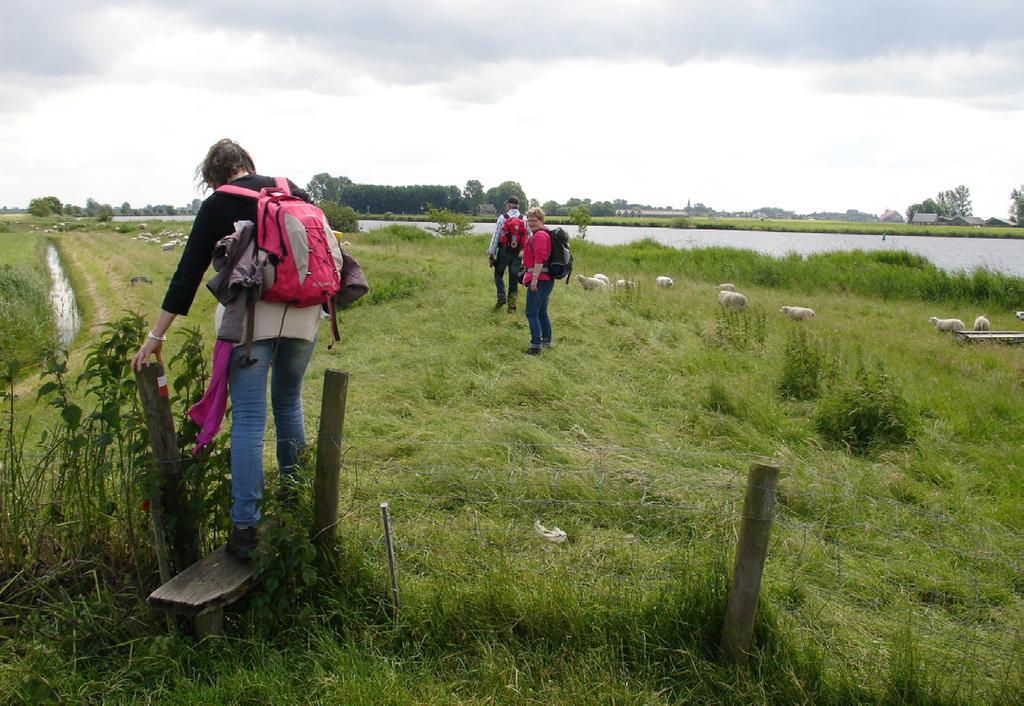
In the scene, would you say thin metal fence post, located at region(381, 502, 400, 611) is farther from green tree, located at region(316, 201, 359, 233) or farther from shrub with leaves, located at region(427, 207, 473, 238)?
green tree, located at region(316, 201, 359, 233)

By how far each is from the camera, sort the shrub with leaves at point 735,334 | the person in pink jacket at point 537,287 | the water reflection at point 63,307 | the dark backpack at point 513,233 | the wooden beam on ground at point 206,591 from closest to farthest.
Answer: the wooden beam on ground at point 206,591 < the person in pink jacket at point 537,287 < the shrub with leaves at point 735,334 < the dark backpack at point 513,233 < the water reflection at point 63,307

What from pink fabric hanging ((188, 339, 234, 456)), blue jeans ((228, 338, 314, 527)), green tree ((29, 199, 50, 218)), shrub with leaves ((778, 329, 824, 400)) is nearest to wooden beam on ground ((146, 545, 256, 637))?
blue jeans ((228, 338, 314, 527))

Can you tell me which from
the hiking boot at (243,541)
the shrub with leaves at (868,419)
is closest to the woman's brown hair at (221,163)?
the hiking boot at (243,541)

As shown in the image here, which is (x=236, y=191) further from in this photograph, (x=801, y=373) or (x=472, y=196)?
(x=472, y=196)

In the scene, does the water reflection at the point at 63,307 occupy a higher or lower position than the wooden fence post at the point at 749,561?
lower

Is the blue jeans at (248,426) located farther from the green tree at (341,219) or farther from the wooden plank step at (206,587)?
the green tree at (341,219)

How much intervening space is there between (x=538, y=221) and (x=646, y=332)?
7.49 feet

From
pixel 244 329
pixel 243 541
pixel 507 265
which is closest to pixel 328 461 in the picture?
pixel 243 541

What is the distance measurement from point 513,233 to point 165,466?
8.26 m

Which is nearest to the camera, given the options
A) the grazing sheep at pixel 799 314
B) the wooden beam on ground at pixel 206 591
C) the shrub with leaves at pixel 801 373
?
the wooden beam on ground at pixel 206 591

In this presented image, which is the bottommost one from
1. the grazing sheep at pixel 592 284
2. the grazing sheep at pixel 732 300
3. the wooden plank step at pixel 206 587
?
the wooden plank step at pixel 206 587

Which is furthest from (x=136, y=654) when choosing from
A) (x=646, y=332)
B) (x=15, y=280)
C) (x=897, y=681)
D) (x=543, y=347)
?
(x=15, y=280)

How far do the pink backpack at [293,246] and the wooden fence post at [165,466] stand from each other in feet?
2.08

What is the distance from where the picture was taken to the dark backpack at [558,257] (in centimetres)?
889
